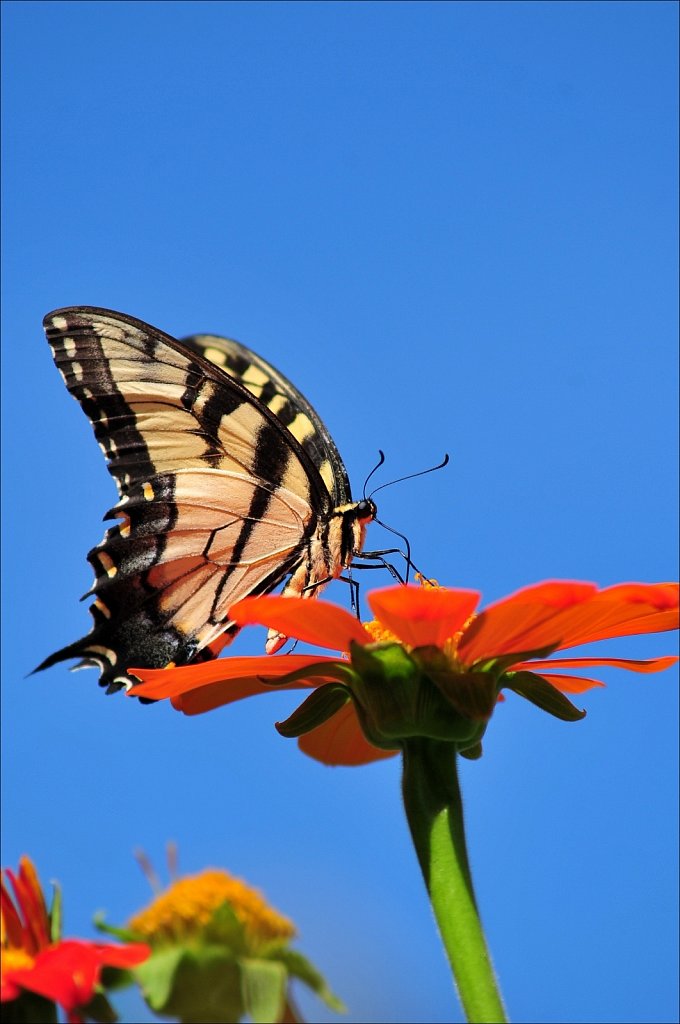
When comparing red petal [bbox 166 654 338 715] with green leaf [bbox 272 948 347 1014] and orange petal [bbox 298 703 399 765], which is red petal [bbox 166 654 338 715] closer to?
orange petal [bbox 298 703 399 765]

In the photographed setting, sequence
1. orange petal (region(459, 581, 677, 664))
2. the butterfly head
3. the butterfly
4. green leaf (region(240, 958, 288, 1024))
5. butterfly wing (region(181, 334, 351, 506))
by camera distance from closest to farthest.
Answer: green leaf (region(240, 958, 288, 1024))
orange petal (region(459, 581, 677, 664))
the butterfly
the butterfly head
butterfly wing (region(181, 334, 351, 506))

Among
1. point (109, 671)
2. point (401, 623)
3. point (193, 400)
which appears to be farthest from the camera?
point (193, 400)

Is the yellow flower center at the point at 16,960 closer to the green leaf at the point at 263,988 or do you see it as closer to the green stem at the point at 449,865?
the green leaf at the point at 263,988

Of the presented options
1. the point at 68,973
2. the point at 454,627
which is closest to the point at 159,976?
the point at 68,973

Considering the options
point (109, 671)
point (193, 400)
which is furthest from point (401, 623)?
point (193, 400)

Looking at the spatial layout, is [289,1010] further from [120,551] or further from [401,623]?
[120,551]

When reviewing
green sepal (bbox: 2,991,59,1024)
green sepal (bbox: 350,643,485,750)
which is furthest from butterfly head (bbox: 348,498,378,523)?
green sepal (bbox: 2,991,59,1024)
